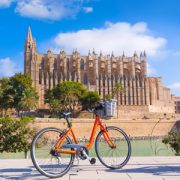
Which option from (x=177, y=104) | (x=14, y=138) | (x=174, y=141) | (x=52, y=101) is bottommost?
(x=174, y=141)

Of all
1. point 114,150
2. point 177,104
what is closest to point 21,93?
point 114,150

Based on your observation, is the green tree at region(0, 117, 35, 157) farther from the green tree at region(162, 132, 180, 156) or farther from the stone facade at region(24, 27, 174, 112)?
the stone facade at region(24, 27, 174, 112)

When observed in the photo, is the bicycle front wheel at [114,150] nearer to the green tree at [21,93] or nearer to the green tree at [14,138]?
the green tree at [14,138]

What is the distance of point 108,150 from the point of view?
5301mm

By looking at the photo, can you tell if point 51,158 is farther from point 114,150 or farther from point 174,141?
point 174,141

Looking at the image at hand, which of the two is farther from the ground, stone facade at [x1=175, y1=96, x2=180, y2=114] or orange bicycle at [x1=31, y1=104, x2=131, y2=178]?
stone facade at [x1=175, y1=96, x2=180, y2=114]

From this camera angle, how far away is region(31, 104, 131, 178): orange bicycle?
4504 millimetres

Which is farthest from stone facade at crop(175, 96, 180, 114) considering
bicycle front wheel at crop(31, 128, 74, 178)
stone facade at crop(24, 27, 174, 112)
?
bicycle front wheel at crop(31, 128, 74, 178)

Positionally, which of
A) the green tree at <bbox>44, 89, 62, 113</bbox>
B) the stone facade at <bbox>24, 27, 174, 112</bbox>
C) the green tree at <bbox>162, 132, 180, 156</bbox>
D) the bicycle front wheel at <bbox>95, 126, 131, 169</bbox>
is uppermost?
the stone facade at <bbox>24, 27, 174, 112</bbox>

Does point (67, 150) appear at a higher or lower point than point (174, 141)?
higher

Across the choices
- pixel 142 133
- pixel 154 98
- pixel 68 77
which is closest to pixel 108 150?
pixel 142 133

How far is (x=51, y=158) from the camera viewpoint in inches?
183

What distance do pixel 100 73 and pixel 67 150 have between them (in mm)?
65516

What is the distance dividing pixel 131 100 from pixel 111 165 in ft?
212
